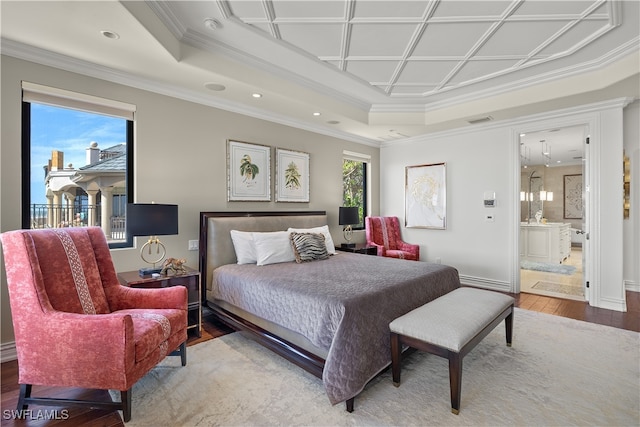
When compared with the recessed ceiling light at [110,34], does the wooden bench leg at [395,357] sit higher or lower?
lower

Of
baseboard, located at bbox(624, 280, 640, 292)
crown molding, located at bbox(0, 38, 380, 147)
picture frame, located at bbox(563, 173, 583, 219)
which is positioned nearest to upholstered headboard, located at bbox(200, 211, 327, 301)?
crown molding, located at bbox(0, 38, 380, 147)

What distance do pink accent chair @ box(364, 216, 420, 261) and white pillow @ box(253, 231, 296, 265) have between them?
2094mm

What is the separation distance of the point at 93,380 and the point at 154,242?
1.60 m

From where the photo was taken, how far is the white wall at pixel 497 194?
3875mm

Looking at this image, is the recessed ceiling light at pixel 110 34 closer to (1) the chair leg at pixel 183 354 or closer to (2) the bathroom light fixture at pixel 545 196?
(1) the chair leg at pixel 183 354

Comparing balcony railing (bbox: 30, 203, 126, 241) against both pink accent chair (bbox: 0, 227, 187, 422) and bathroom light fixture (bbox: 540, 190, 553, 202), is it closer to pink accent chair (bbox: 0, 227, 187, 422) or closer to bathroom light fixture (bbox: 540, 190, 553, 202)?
pink accent chair (bbox: 0, 227, 187, 422)

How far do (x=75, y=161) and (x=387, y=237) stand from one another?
4.66 m

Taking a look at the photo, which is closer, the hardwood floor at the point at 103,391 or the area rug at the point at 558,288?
the hardwood floor at the point at 103,391

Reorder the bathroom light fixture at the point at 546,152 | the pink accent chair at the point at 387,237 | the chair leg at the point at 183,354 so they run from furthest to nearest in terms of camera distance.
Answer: the bathroom light fixture at the point at 546,152
the pink accent chair at the point at 387,237
the chair leg at the point at 183,354

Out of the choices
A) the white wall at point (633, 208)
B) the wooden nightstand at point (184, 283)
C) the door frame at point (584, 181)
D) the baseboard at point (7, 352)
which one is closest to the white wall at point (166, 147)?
the baseboard at point (7, 352)

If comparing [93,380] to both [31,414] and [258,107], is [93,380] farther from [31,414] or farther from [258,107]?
[258,107]

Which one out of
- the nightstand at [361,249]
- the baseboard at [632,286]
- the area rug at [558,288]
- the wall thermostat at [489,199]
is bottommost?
the area rug at [558,288]

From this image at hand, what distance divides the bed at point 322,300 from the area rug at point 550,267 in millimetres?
4177

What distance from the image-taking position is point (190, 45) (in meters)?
2.83
